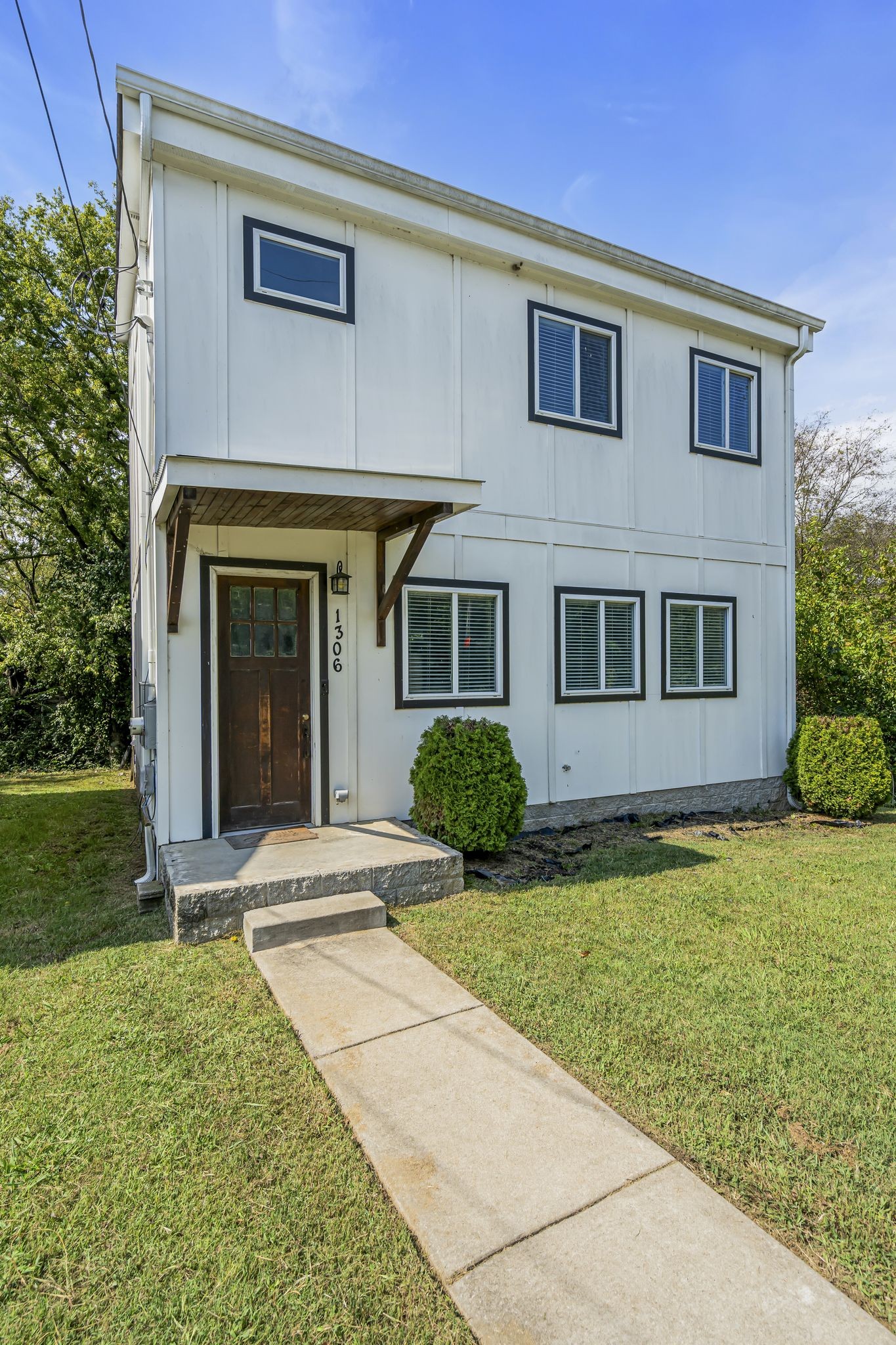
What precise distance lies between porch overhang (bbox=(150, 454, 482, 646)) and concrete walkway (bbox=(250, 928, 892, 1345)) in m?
3.27

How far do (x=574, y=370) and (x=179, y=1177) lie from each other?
7.53m

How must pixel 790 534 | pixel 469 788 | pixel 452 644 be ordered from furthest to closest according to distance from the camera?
pixel 790 534
pixel 452 644
pixel 469 788

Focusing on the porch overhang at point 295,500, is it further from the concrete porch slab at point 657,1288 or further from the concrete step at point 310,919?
the concrete porch slab at point 657,1288

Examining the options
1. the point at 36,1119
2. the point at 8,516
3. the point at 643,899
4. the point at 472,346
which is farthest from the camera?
the point at 8,516

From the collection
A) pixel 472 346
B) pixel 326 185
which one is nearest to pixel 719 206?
pixel 472 346

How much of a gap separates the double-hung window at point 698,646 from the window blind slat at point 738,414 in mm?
1967

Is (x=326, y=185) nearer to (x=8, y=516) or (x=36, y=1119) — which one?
(x=36, y=1119)

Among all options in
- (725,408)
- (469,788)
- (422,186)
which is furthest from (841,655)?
(422,186)

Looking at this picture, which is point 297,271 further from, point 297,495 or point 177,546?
point 177,546

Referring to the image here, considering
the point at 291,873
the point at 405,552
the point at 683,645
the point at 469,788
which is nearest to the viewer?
the point at 291,873

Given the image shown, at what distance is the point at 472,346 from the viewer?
22.4ft

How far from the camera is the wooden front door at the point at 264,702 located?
5902 millimetres

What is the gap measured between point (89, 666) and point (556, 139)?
1045cm

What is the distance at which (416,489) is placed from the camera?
527cm
